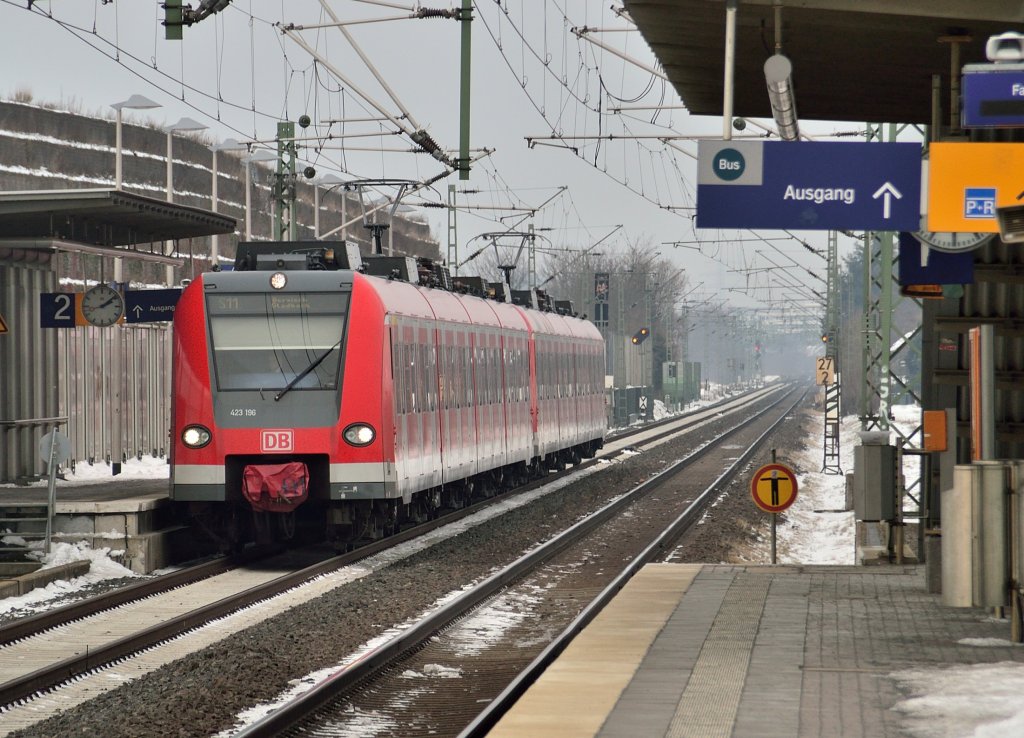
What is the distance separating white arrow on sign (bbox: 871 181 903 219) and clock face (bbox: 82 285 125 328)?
1244 cm

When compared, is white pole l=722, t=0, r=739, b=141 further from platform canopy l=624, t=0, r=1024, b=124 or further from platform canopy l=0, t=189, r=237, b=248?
platform canopy l=0, t=189, r=237, b=248

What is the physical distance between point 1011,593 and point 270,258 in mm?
10437

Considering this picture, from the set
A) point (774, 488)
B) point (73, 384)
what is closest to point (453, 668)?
point (774, 488)

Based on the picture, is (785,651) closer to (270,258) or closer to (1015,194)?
(1015,194)

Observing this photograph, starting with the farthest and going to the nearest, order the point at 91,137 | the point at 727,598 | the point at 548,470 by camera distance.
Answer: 1. the point at 91,137
2. the point at 548,470
3. the point at 727,598

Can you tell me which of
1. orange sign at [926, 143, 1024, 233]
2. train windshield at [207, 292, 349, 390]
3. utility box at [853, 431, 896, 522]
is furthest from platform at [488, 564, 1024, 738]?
train windshield at [207, 292, 349, 390]

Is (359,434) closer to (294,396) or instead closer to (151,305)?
(294,396)

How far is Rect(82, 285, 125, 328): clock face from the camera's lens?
21.1 m

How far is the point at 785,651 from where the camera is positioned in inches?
409

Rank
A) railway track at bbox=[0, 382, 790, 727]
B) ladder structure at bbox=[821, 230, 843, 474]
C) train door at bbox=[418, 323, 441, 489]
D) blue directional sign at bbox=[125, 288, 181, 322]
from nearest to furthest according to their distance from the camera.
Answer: railway track at bbox=[0, 382, 790, 727] → train door at bbox=[418, 323, 441, 489] → blue directional sign at bbox=[125, 288, 181, 322] → ladder structure at bbox=[821, 230, 843, 474]

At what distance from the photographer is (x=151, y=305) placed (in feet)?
73.4

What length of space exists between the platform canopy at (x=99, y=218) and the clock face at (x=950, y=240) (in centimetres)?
1025

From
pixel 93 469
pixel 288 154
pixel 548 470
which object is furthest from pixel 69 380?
pixel 548 470

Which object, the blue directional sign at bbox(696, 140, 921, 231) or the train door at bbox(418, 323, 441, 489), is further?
the train door at bbox(418, 323, 441, 489)
